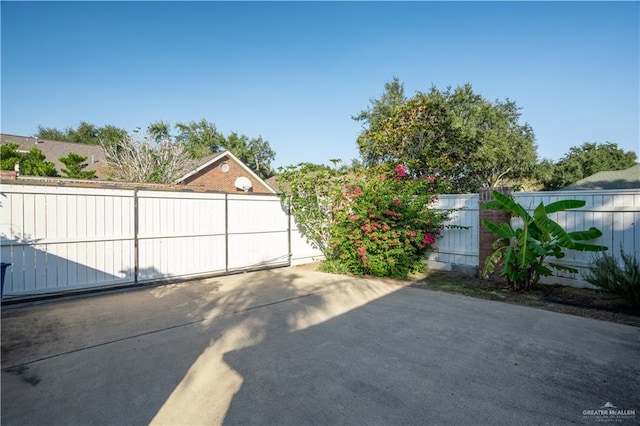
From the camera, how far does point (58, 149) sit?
80.7ft

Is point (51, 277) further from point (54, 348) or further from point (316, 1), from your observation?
point (316, 1)

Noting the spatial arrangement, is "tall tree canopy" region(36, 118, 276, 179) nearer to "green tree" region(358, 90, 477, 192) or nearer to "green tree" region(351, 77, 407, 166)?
"green tree" region(351, 77, 407, 166)

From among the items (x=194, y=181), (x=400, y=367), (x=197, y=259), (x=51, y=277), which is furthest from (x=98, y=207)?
(x=194, y=181)

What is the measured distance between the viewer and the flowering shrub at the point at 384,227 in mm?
7602

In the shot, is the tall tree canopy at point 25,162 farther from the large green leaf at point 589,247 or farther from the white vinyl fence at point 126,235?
the large green leaf at point 589,247

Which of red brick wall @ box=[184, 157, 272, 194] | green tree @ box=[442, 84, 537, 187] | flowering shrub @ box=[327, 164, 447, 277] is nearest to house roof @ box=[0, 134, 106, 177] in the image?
red brick wall @ box=[184, 157, 272, 194]

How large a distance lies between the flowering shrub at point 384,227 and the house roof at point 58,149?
2219 cm

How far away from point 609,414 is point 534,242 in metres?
3.89

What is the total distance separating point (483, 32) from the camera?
9.81m

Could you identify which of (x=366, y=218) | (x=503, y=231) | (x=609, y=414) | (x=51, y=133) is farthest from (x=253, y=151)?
(x=609, y=414)

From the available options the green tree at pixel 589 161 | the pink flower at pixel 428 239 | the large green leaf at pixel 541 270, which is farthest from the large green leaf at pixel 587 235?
the green tree at pixel 589 161

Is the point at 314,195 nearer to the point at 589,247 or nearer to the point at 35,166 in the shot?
the point at 589,247

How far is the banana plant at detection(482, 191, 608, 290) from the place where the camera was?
217 inches

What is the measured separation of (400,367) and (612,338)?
2.94 meters
